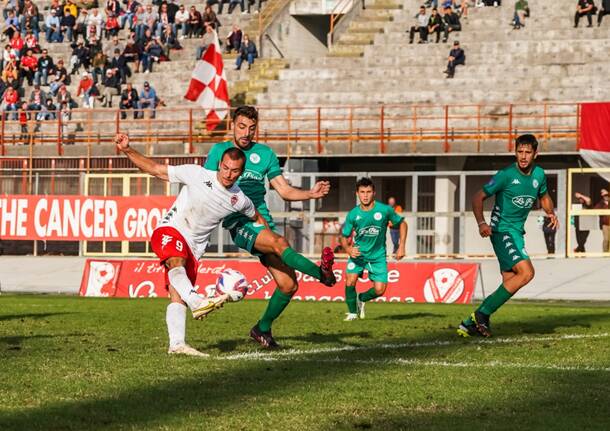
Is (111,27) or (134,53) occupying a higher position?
(111,27)

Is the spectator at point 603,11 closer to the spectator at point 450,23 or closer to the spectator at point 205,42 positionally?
the spectator at point 450,23

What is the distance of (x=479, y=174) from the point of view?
117 ft

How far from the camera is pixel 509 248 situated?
1483 cm

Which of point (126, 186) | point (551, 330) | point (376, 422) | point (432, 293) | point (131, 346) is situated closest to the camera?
point (376, 422)

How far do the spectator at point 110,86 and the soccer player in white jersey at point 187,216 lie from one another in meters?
35.7

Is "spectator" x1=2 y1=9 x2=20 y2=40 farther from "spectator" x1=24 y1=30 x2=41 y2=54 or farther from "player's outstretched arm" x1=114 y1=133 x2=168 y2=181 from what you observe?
"player's outstretched arm" x1=114 y1=133 x2=168 y2=181

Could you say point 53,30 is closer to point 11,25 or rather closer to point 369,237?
point 11,25

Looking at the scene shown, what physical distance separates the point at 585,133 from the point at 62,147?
16808 millimetres

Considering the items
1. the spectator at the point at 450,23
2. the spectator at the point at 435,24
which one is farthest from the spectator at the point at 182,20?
the spectator at the point at 450,23

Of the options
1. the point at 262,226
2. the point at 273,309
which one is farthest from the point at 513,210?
the point at 262,226

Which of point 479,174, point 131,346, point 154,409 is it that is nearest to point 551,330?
point 131,346

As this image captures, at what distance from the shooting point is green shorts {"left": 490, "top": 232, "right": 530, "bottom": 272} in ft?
48.6

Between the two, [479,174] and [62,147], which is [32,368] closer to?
[479,174]

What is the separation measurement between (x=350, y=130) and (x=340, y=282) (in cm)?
1288
